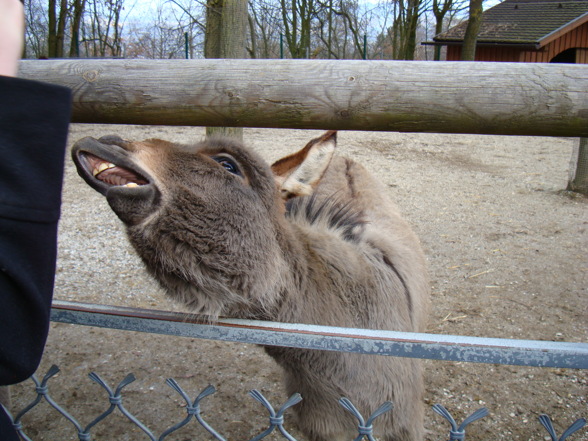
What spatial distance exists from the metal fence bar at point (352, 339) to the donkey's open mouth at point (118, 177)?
0.32m

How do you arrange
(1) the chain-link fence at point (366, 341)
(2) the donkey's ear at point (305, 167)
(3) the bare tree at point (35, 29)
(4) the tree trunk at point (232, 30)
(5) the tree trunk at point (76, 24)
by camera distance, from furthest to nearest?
(3) the bare tree at point (35, 29), (5) the tree trunk at point (76, 24), (4) the tree trunk at point (232, 30), (2) the donkey's ear at point (305, 167), (1) the chain-link fence at point (366, 341)

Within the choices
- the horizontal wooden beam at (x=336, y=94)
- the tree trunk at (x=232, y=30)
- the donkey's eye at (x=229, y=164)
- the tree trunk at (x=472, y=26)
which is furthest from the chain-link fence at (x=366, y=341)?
the tree trunk at (x=472, y=26)

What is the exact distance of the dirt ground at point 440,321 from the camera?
3.01 meters

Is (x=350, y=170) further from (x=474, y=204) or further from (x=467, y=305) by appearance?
(x=474, y=204)

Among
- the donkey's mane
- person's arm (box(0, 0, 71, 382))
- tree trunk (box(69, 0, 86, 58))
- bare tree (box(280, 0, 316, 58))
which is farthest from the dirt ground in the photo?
bare tree (box(280, 0, 316, 58))

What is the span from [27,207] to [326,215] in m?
2.00

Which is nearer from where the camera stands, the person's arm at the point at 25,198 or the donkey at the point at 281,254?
the person's arm at the point at 25,198

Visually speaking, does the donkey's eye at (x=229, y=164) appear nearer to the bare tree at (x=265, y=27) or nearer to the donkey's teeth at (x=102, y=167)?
the donkey's teeth at (x=102, y=167)

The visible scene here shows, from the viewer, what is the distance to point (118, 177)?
158 centimetres

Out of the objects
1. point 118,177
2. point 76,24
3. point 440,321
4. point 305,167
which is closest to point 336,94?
point 305,167

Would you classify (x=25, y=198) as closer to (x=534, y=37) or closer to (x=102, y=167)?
(x=102, y=167)

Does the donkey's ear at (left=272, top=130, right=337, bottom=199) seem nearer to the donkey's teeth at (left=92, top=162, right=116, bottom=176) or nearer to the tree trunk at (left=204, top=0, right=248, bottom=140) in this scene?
the donkey's teeth at (left=92, top=162, right=116, bottom=176)

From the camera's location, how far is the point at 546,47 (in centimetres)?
1609

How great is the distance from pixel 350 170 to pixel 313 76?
1.94 meters
